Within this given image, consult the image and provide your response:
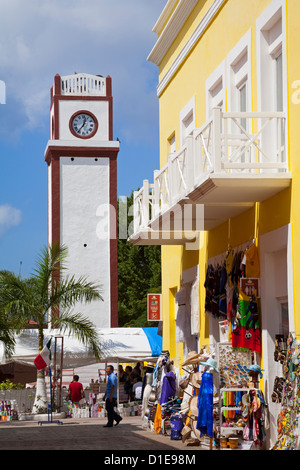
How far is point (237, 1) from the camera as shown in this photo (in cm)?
1627

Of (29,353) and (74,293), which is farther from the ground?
(74,293)

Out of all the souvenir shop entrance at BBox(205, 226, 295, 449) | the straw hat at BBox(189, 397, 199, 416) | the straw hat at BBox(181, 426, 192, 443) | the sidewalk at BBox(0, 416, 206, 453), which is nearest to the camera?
the souvenir shop entrance at BBox(205, 226, 295, 449)

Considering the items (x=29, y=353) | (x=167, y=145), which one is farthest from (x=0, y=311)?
(x=167, y=145)

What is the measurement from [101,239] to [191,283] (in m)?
30.6

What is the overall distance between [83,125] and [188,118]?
103 feet

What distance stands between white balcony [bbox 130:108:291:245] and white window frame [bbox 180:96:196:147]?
224 cm

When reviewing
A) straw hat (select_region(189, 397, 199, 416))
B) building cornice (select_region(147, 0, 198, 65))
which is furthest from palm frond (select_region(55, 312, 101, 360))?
straw hat (select_region(189, 397, 199, 416))

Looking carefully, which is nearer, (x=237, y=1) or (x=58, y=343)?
(x=237, y=1)

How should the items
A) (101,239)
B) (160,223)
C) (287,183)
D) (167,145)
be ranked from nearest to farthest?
1. (287,183)
2. (160,223)
3. (167,145)
4. (101,239)

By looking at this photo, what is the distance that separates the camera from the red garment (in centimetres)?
2925

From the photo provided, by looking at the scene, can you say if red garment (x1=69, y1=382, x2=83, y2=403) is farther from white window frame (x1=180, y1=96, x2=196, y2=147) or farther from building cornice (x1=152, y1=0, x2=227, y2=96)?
white window frame (x1=180, y1=96, x2=196, y2=147)

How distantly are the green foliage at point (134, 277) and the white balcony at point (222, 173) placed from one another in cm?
3995

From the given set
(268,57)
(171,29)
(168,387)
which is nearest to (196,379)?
(168,387)

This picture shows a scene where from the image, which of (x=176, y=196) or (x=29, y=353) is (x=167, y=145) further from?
(x=29, y=353)
